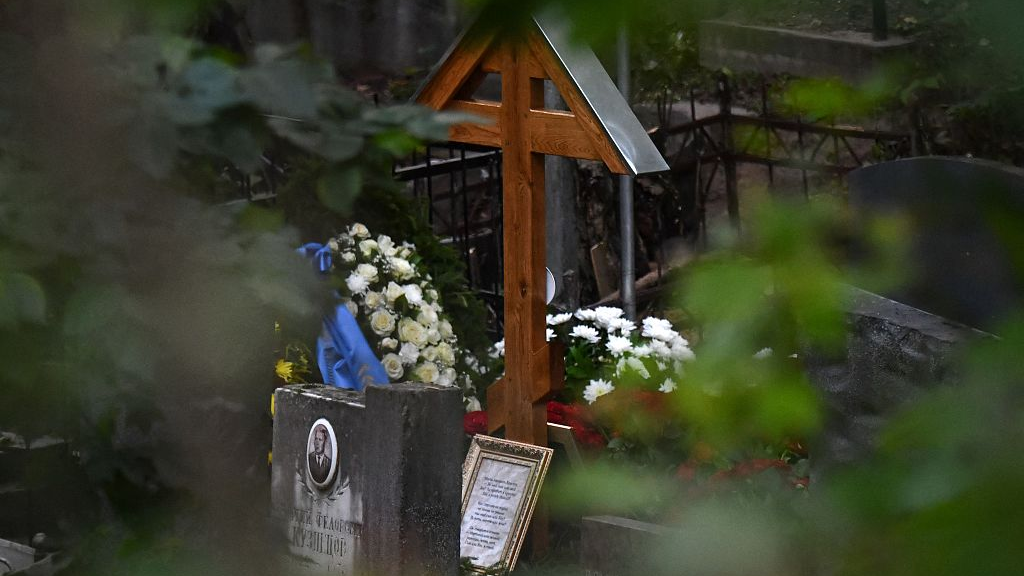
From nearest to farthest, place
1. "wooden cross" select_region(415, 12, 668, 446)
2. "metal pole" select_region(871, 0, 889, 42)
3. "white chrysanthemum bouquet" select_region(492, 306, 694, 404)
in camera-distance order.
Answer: "metal pole" select_region(871, 0, 889, 42), "wooden cross" select_region(415, 12, 668, 446), "white chrysanthemum bouquet" select_region(492, 306, 694, 404)

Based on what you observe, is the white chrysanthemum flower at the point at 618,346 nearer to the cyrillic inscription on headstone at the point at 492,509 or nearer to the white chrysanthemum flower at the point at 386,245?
the cyrillic inscription on headstone at the point at 492,509

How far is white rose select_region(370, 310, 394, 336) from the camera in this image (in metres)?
4.91

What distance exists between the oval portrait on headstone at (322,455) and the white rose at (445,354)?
3.13ft

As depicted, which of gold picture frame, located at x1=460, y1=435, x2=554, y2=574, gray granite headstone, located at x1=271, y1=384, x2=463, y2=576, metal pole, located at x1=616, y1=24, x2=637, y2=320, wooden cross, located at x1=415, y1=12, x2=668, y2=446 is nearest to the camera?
gray granite headstone, located at x1=271, y1=384, x2=463, y2=576

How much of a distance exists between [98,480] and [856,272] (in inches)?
29.6

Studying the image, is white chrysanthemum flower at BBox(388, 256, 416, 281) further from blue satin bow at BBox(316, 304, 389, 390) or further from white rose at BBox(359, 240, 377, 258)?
blue satin bow at BBox(316, 304, 389, 390)

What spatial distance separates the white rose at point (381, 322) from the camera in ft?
16.1

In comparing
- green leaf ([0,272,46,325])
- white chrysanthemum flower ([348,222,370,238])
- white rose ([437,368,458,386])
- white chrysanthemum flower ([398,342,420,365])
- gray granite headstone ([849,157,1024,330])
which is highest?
white chrysanthemum flower ([348,222,370,238])

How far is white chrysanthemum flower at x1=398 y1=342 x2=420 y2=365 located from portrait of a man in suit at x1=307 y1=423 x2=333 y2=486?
815 mm

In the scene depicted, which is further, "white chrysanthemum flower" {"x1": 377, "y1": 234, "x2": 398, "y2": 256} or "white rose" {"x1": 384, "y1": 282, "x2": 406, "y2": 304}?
"white chrysanthemum flower" {"x1": 377, "y1": 234, "x2": 398, "y2": 256}

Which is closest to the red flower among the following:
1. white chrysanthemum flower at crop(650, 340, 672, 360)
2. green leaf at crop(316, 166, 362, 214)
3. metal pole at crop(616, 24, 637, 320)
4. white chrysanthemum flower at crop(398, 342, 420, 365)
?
white chrysanthemum flower at crop(398, 342, 420, 365)

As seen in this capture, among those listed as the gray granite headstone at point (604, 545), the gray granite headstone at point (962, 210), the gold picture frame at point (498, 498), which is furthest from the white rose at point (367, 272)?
the gray granite headstone at point (962, 210)

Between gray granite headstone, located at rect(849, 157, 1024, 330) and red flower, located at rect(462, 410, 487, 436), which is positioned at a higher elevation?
gray granite headstone, located at rect(849, 157, 1024, 330)

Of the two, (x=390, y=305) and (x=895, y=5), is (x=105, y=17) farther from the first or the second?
(x=390, y=305)
